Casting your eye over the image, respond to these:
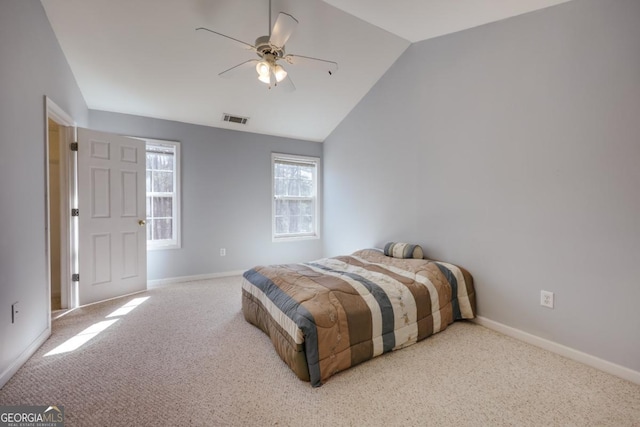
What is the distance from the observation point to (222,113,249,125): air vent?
3984 millimetres

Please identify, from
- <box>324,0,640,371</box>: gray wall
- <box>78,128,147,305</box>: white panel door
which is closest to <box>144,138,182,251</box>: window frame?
<box>78,128,147,305</box>: white panel door

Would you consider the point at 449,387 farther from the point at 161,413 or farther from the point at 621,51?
the point at 621,51

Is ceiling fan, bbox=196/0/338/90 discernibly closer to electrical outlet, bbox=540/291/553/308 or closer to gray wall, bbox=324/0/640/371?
gray wall, bbox=324/0/640/371

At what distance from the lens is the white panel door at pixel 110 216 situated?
3078 millimetres

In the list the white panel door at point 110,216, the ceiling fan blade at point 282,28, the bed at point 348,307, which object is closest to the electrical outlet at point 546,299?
the bed at point 348,307

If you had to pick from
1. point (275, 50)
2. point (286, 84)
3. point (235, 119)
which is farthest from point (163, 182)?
point (275, 50)

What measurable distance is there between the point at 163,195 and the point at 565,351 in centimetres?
469

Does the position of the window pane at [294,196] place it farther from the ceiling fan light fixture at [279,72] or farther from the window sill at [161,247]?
the ceiling fan light fixture at [279,72]

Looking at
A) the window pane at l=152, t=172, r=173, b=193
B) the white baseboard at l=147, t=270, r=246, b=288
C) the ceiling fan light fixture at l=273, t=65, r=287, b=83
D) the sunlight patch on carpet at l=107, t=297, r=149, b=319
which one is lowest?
the sunlight patch on carpet at l=107, t=297, r=149, b=319

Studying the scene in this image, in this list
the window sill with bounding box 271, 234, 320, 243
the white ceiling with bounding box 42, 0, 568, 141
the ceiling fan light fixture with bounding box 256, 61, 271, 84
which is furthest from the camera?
the window sill with bounding box 271, 234, 320, 243

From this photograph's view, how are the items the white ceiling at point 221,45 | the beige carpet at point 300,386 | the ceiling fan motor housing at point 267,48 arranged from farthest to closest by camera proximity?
the white ceiling at point 221,45, the ceiling fan motor housing at point 267,48, the beige carpet at point 300,386

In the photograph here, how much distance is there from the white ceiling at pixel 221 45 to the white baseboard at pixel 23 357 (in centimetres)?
267

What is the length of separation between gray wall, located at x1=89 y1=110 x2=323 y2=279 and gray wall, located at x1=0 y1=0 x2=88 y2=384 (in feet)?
4.59

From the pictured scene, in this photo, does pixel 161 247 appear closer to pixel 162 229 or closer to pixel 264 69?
pixel 162 229
